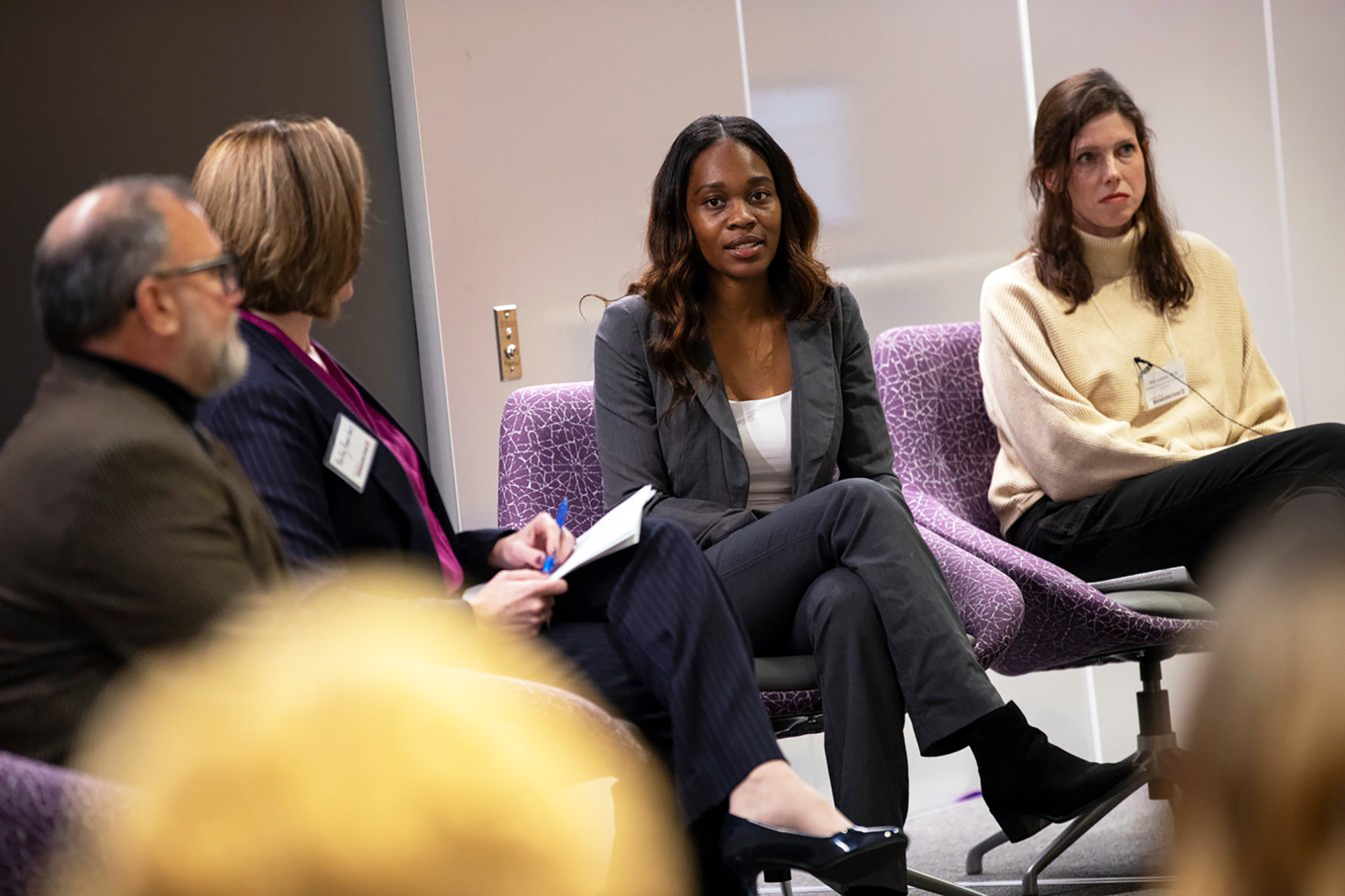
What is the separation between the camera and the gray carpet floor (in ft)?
10.1

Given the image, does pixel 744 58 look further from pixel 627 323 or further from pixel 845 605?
pixel 845 605

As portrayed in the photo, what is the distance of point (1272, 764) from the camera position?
1.53ft

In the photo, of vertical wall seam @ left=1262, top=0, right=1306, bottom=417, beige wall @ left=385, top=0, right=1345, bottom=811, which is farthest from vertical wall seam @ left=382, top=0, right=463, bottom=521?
vertical wall seam @ left=1262, top=0, right=1306, bottom=417

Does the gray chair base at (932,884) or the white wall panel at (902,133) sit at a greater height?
the white wall panel at (902,133)

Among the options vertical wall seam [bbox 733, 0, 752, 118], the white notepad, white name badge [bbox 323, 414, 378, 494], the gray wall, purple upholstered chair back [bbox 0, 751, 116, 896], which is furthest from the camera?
vertical wall seam [bbox 733, 0, 752, 118]

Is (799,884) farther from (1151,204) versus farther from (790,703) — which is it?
(1151,204)

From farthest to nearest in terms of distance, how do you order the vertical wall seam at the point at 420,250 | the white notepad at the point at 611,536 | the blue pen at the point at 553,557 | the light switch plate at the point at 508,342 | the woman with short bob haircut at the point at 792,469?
the light switch plate at the point at 508,342 → the vertical wall seam at the point at 420,250 → the woman with short bob haircut at the point at 792,469 → the blue pen at the point at 553,557 → the white notepad at the point at 611,536

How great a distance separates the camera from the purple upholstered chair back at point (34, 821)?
1289 mm

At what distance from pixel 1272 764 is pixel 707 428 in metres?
2.34

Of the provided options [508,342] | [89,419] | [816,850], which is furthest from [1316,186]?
[89,419]

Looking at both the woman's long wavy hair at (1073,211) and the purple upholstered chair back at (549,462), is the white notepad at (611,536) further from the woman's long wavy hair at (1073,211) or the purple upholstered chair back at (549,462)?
the woman's long wavy hair at (1073,211)

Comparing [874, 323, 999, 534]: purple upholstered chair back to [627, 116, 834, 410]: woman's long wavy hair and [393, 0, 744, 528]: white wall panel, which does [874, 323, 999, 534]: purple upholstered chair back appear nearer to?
[627, 116, 834, 410]: woman's long wavy hair

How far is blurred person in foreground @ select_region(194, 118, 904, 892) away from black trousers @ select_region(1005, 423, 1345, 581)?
1.30 meters

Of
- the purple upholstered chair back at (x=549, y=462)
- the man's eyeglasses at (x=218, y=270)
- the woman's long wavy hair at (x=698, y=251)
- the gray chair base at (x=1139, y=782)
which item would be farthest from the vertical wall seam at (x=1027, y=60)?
the man's eyeglasses at (x=218, y=270)
